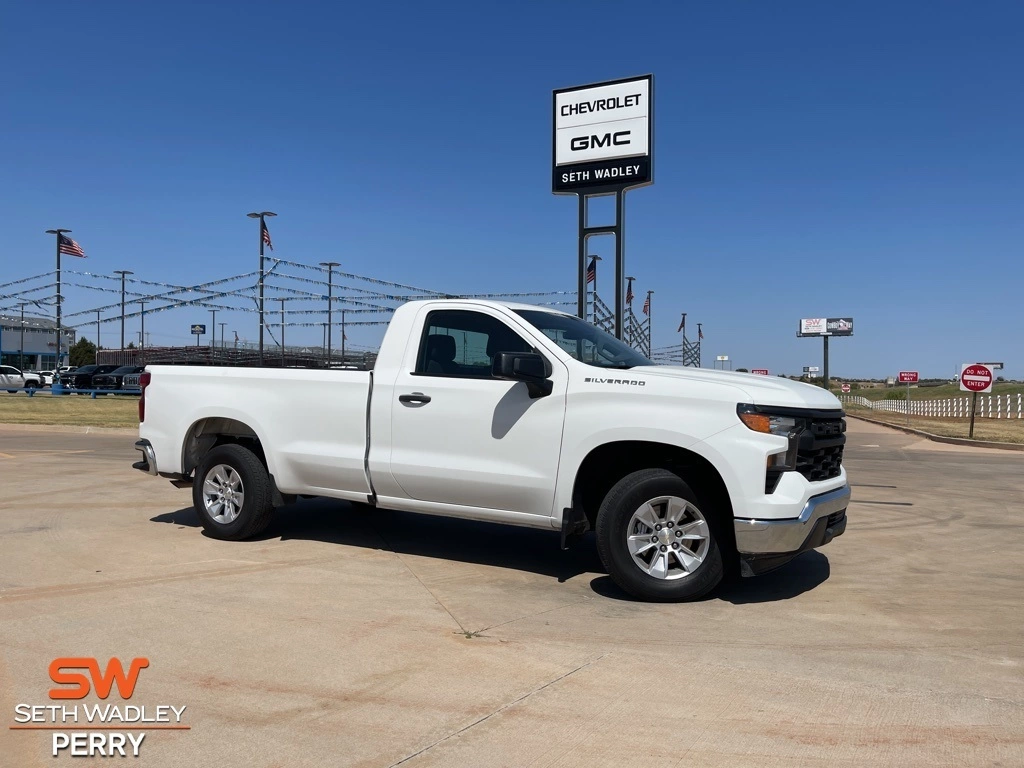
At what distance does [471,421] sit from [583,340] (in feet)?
3.57

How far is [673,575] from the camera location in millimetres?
5551

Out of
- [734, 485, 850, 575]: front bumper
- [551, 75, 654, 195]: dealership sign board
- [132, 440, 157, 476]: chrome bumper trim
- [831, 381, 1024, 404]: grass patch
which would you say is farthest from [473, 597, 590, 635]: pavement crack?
[831, 381, 1024, 404]: grass patch

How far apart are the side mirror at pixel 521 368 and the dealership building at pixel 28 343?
79372 millimetres

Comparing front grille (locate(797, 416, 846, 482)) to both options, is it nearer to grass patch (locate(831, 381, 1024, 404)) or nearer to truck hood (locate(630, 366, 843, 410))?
truck hood (locate(630, 366, 843, 410))

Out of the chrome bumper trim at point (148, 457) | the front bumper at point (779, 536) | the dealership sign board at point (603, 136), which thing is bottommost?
the front bumper at point (779, 536)

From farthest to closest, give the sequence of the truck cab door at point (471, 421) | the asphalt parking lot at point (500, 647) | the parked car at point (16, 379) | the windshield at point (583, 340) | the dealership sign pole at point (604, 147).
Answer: the parked car at point (16, 379) → the dealership sign pole at point (604, 147) → the windshield at point (583, 340) → the truck cab door at point (471, 421) → the asphalt parking lot at point (500, 647)

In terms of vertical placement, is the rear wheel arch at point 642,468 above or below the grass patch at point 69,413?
above

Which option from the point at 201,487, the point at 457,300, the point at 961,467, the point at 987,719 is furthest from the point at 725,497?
the point at 961,467

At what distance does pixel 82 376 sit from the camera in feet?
138

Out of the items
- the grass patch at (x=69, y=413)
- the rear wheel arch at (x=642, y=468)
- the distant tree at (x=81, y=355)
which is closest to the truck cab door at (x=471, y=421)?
Answer: the rear wheel arch at (x=642, y=468)

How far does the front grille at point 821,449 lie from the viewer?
5395 mm

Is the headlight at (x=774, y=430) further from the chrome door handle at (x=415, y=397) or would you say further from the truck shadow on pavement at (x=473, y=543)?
the chrome door handle at (x=415, y=397)

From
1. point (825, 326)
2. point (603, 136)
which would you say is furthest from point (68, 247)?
point (825, 326)

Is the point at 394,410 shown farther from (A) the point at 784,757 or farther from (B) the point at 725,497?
(A) the point at 784,757
